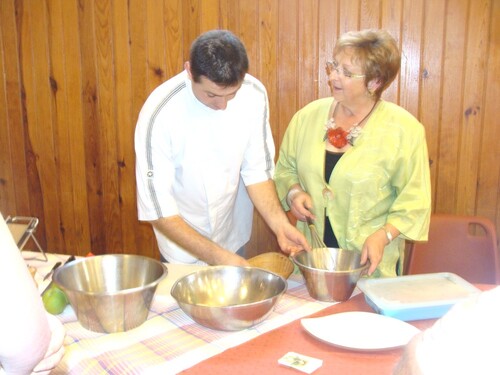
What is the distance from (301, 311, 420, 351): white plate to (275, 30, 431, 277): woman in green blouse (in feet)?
1.45

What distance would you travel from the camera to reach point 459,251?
7.31ft

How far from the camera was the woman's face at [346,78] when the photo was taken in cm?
184

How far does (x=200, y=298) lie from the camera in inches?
59.0

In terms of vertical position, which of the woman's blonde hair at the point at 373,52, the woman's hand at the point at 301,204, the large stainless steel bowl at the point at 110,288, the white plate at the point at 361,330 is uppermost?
the woman's blonde hair at the point at 373,52

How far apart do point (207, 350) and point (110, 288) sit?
0.42 m

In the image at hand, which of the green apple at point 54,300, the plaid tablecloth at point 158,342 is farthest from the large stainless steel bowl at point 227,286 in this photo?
→ the green apple at point 54,300

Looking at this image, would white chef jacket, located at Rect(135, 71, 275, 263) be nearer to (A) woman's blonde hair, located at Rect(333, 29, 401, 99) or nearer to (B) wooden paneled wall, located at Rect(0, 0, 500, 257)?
(A) woman's blonde hair, located at Rect(333, 29, 401, 99)

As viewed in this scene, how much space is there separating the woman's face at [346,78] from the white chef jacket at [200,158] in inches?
14.3

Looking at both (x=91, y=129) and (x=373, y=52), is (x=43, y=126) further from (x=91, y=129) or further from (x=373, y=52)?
(x=373, y=52)

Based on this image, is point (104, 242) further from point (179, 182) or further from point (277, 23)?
point (277, 23)

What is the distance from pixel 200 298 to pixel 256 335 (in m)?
0.24

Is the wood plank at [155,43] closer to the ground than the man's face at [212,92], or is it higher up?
higher up

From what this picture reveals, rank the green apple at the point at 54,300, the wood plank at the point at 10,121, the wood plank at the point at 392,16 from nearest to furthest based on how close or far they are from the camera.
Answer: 1. the green apple at the point at 54,300
2. the wood plank at the point at 392,16
3. the wood plank at the point at 10,121

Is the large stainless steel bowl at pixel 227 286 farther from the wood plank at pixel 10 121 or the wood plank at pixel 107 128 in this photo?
the wood plank at pixel 10 121
